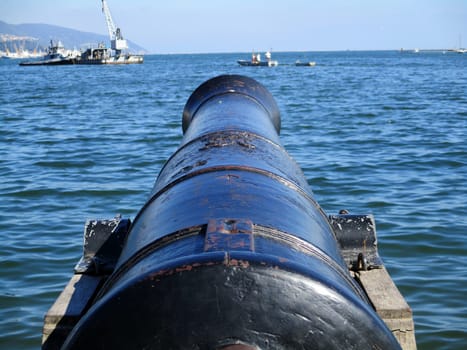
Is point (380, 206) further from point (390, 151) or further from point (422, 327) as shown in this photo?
point (390, 151)

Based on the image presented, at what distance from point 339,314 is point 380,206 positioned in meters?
7.37

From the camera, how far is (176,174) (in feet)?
10.9

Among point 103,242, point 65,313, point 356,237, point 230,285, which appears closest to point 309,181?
point 356,237

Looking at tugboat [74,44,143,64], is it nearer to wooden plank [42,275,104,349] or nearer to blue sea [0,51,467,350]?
blue sea [0,51,467,350]

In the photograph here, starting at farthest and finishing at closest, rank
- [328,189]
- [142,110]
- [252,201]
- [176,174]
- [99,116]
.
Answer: [142,110]
[99,116]
[328,189]
[176,174]
[252,201]

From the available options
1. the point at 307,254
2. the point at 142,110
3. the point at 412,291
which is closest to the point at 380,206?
the point at 412,291

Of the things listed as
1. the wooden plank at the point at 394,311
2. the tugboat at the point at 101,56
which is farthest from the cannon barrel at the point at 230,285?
the tugboat at the point at 101,56

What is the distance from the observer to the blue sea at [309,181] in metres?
6.48

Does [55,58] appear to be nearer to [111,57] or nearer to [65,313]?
[111,57]

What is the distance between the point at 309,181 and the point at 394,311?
7338 mm

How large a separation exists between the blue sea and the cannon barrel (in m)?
3.20

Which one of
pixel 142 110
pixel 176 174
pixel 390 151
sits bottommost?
pixel 142 110

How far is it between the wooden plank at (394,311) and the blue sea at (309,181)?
1.68m

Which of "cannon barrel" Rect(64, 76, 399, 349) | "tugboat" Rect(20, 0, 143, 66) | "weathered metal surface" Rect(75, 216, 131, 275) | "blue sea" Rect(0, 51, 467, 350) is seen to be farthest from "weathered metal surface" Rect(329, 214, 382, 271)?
"tugboat" Rect(20, 0, 143, 66)
